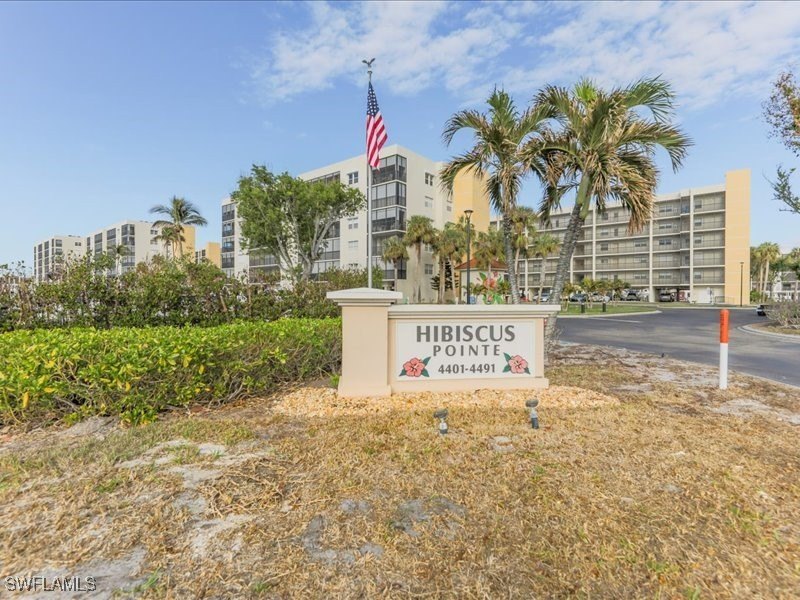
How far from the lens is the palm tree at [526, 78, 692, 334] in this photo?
6828 mm

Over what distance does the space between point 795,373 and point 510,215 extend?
6.93 meters

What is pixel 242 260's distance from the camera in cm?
5894

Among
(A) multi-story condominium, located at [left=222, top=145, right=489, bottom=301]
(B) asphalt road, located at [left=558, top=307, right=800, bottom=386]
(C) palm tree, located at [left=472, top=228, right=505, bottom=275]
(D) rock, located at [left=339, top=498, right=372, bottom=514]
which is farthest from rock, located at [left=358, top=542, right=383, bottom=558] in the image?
(A) multi-story condominium, located at [left=222, top=145, right=489, bottom=301]

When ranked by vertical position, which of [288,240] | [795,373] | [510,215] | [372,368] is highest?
[288,240]

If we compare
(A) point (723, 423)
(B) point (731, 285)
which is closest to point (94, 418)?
(A) point (723, 423)

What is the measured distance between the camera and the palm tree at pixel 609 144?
22.4ft

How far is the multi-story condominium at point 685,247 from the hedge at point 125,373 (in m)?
57.0

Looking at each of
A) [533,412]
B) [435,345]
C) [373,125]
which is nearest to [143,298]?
[435,345]

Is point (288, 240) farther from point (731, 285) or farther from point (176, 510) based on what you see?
point (731, 285)

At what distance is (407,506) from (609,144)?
6.91m

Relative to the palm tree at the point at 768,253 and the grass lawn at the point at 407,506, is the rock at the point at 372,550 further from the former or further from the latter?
the palm tree at the point at 768,253

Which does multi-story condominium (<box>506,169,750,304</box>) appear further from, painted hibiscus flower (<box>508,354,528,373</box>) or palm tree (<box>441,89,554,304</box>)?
painted hibiscus flower (<box>508,354,528,373</box>)

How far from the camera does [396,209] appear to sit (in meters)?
43.4

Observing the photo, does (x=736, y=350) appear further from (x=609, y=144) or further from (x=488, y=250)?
(x=488, y=250)
